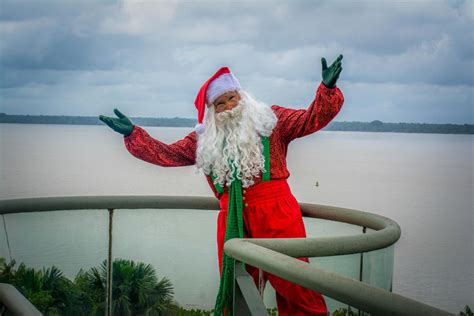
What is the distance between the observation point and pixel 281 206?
2.91 meters

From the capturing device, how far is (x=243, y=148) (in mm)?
2982

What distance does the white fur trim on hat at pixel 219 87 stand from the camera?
9.99ft

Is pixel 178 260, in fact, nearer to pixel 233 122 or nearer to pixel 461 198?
pixel 233 122

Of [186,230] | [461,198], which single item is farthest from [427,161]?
[186,230]

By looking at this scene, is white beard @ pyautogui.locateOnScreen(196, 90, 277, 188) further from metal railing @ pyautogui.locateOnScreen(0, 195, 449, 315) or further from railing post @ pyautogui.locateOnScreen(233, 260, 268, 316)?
railing post @ pyautogui.locateOnScreen(233, 260, 268, 316)

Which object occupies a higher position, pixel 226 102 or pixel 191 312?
pixel 226 102

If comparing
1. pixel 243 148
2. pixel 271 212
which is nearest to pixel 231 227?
pixel 271 212

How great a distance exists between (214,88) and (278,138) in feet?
1.13

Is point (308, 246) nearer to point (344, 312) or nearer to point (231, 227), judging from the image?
point (344, 312)

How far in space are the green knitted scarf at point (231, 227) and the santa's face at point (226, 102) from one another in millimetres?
208

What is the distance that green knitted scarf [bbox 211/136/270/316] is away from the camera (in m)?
2.58

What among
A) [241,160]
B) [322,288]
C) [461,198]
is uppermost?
[241,160]

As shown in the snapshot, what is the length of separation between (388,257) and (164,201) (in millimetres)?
1216

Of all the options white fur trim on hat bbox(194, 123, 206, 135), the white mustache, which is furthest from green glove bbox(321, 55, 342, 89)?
white fur trim on hat bbox(194, 123, 206, 135)
